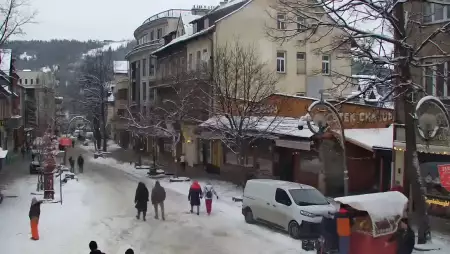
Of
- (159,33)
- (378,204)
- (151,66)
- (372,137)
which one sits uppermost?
(159,33)

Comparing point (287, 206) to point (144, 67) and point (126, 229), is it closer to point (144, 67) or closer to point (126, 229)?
point (126, 229)

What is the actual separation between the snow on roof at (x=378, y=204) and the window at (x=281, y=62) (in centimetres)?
2634

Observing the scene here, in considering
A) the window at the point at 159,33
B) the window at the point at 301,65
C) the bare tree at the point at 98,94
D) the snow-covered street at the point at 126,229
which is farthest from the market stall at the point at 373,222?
the bare tree at the point at 98,94

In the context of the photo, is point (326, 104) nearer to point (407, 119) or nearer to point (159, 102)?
point (407, 119)

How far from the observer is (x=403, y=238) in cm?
1324

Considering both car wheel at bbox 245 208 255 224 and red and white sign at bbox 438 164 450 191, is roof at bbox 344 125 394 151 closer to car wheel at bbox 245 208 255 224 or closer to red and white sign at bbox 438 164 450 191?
car wheel at bbox 245 208 255 224

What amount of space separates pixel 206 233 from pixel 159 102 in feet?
95.1

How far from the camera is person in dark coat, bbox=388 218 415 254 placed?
518 inches

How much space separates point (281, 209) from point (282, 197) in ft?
1.32

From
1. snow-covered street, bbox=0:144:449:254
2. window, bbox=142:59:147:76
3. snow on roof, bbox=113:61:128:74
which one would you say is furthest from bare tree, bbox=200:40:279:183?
snow on roof, bbox=113:61:128:74

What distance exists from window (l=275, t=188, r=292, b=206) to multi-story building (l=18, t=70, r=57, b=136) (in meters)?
58.8

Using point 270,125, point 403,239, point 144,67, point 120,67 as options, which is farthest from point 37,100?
point 403,239

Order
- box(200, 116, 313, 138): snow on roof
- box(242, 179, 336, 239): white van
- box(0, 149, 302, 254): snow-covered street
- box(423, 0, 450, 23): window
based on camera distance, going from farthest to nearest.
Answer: box(200, 116, 313, 138): snow on roof
box(423, 0, 450, 23): window
box(242, 179, 336, 239): white van
box(0, 149, 302, 254): snow-covered street

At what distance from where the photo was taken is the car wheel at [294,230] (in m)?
17.5
